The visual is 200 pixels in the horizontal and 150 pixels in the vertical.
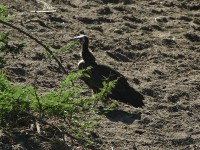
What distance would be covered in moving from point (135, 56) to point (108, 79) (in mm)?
1715

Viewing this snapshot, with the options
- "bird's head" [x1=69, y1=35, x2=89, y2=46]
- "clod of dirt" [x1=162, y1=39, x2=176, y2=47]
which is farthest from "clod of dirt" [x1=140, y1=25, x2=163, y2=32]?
"bird's head" [x1=69, y1=35, x2=89, y2=46]

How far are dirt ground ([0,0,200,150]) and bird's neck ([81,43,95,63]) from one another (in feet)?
0.87

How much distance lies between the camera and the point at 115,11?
40.1 ft

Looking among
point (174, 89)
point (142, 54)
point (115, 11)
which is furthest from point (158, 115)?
point (115, 11)

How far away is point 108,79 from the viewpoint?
29.6 feet

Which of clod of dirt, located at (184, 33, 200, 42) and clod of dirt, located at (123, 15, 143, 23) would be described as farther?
clod of dirt, located at (123, 15, 143, 23)

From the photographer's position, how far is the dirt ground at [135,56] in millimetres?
8406

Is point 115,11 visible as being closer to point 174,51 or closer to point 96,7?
point 96,7

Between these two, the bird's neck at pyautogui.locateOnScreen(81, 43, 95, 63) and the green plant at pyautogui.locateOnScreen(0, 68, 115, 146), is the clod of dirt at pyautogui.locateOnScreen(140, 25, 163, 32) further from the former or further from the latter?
the green plant at pyautogui.locateOnScreen(0, 68, 115, 146)

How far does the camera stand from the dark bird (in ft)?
29.7

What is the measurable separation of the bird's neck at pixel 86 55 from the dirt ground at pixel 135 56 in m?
0.26

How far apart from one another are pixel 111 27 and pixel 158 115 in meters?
2.94

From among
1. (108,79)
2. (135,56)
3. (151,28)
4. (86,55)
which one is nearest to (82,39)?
(86,55)

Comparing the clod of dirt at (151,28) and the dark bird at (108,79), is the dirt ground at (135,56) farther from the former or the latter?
the dark bird at (108,79)
